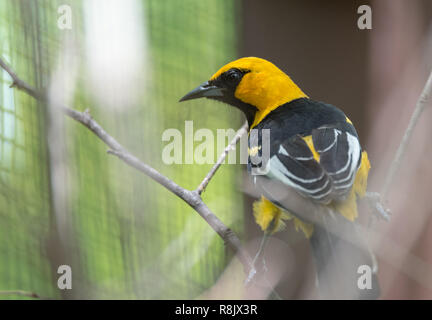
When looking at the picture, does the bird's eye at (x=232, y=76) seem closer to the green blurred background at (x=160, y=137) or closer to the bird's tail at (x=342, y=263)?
the green blurred background at (x=160, y=137)

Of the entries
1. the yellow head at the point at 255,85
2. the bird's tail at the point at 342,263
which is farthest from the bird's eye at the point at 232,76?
the bird's tail at the point at 342,263

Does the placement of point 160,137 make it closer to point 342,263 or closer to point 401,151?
point 342,263

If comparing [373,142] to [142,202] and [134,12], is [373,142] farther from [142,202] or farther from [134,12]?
[134,12]

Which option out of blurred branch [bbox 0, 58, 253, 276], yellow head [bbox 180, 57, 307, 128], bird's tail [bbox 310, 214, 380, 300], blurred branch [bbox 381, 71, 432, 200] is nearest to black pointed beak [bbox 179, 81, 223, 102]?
yellow head [bbox 180, 57, 307, 128]

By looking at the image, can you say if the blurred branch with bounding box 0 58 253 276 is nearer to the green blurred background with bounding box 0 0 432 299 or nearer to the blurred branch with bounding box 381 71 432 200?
the green blurred background with bounding box 0 0 432 299

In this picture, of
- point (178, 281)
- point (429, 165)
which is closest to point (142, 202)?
point (178, 281)

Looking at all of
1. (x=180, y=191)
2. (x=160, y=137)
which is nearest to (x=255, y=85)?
(x=160, y=137)

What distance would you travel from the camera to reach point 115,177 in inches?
99.5

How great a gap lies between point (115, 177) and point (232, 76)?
2.86 ft

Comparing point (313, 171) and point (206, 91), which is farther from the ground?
point (206, 91)

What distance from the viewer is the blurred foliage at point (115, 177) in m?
1.80

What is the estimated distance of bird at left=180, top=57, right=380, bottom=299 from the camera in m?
1.49

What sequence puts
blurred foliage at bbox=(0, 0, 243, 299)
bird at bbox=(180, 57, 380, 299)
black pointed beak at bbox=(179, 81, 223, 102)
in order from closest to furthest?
bird at bbox=(180, 57, 380, 299), blurred foliage at bbox=(0, 0, 243, 299), black pointed beak at bbox=(179, 81, 223, 102)

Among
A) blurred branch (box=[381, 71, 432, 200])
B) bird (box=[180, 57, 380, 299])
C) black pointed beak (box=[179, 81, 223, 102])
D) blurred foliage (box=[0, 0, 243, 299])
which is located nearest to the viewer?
blurred branch (box=[381, 71, 432, 200])
